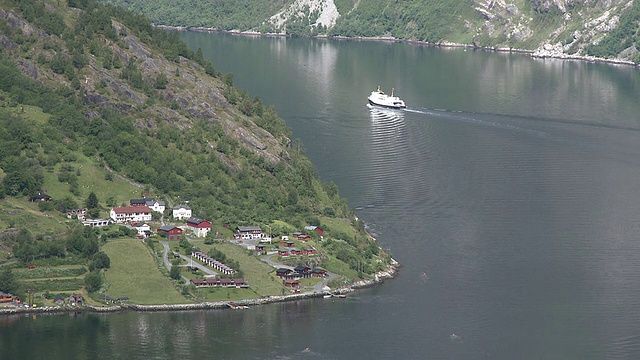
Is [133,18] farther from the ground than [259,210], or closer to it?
farther from the ground

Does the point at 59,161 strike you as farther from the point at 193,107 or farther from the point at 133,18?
the point at 133,18

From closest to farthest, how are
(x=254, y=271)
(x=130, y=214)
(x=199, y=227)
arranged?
(x=254, y=271), (x=199, y=227), (x=130, y=214)

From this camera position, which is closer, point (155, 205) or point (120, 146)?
point (155, 205)

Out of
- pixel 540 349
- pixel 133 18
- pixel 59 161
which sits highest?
pixel 133 18

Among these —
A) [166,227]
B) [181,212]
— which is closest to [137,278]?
[166,227]

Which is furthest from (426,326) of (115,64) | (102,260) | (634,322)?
(115,64)

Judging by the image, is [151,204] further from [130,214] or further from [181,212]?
[130,214]

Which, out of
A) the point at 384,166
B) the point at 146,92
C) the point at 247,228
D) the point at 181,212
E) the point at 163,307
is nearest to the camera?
the point at 163,307

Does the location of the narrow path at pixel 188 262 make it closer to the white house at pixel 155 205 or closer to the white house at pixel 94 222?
the white house at pixel 94 222
